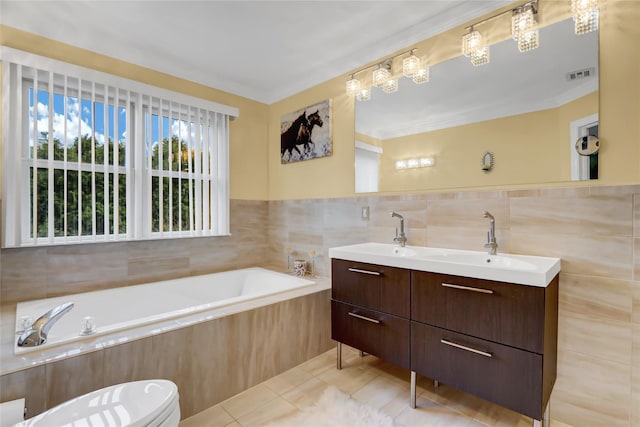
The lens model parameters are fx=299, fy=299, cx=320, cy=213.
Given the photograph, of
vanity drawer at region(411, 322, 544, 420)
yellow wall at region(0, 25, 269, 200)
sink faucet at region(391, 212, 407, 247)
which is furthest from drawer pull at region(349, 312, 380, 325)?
yellow wall at region(0, 25, 269, 200)

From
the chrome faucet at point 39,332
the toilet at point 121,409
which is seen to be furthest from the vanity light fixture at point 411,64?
the chrome faucet at point 39,332

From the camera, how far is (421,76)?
214cm

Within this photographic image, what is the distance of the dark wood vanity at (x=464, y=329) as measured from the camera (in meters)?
1.32

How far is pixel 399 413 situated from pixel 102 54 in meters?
3.20

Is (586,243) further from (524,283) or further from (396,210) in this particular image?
(396,210)

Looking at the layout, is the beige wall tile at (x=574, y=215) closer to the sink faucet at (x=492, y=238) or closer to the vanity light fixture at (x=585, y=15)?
the sink faucet at (x=492, y=238)

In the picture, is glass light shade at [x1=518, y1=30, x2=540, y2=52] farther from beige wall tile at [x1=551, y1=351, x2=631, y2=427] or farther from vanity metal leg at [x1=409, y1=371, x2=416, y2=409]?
vanity metal leg at [x1=409, y1=371, x2=416, y2=409]

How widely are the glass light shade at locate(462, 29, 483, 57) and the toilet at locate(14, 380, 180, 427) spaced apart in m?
2.38

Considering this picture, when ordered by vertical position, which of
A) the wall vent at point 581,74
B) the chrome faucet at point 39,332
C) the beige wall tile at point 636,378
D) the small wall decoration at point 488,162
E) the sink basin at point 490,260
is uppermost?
the wall vent at point 581,74

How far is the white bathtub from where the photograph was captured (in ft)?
5.49

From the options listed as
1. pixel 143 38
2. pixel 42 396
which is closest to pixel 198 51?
pixel 143 38

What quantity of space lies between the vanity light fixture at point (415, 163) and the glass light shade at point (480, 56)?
64 centimetres

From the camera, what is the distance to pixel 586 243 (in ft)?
5.01

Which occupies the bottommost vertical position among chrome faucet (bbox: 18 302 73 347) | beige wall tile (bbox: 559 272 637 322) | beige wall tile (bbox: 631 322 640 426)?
beige wall tile (bbox: 631 322 640 426)
